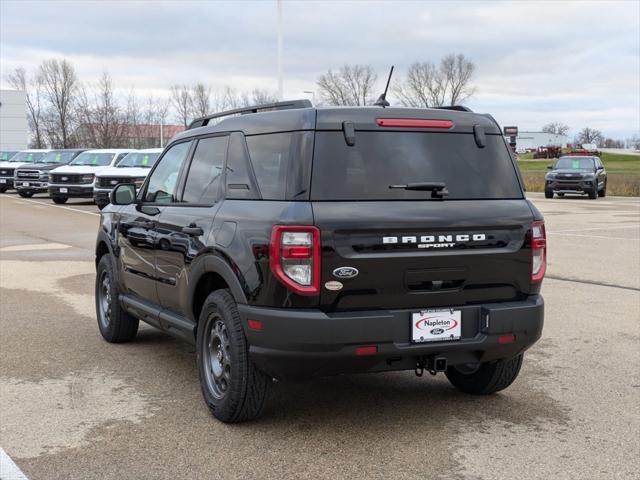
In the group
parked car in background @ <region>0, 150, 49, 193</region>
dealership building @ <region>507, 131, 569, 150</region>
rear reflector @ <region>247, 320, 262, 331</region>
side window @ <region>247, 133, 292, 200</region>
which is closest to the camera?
rear reflector @ <region>247, 320, 262, 331</region>

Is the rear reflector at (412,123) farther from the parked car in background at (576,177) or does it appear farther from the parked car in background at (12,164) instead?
the parked car in background at (12,164)

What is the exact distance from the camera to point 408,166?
4.67 meters

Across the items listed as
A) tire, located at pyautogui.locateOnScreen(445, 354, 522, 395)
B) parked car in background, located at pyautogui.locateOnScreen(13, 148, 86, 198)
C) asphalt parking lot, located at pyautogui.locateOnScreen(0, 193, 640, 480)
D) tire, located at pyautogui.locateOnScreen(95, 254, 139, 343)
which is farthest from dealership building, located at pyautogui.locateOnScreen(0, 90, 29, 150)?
tire, located at pyautogui.locateOnScreen(445, 354, 522, 395)

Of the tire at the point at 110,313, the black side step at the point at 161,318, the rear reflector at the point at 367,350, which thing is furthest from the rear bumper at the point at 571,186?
the rear reflector at the point at 367,350

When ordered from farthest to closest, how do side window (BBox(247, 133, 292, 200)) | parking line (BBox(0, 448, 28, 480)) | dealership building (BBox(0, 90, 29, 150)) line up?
1. dealership building (BBox(0, 90, 29, 150))
2. side window (BBox(247, 133, 292, 200))
3. parking line (BBox(0, 448, 28, 480))

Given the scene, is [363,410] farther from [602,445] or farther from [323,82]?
[323,82]

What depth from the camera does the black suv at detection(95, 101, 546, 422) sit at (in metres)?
4.34

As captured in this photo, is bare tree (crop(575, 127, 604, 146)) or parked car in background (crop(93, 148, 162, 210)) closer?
parked car in background (crop(93, 148, 162, 210))

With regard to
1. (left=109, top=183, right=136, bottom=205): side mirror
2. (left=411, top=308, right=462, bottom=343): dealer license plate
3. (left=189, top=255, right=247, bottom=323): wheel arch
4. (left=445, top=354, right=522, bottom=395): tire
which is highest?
(left=109, top=183, right=136, bottom=205): side mirror

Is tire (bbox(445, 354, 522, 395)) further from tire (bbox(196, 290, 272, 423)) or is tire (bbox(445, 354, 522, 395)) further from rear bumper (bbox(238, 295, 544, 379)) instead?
tire (bbox(196, 290, 272, 423))

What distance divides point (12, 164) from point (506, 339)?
3692 cm

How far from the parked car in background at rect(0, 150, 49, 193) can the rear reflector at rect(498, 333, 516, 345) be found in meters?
33.8

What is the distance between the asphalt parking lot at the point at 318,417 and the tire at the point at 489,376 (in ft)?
0.33

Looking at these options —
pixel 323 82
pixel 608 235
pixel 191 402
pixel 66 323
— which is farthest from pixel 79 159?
pixel 323 82
